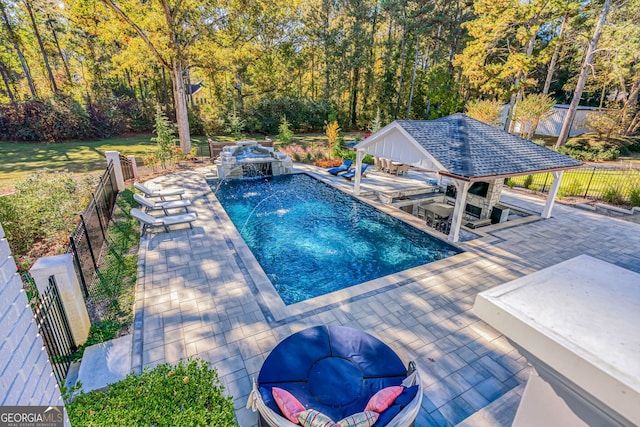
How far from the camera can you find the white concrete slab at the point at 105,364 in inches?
176

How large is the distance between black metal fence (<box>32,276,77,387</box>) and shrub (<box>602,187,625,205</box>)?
63.7ft

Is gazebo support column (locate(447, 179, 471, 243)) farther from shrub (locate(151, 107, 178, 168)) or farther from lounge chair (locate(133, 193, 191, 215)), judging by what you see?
shrub (locate(151, 107, 178, 168))

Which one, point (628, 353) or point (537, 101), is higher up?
point (537, 101)

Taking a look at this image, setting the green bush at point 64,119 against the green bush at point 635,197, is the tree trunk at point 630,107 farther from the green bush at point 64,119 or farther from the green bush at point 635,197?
the green bush at point 64,119

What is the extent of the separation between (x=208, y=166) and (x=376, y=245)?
14.1 meters

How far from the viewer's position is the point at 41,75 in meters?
35.0

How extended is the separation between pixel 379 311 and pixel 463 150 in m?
6.96

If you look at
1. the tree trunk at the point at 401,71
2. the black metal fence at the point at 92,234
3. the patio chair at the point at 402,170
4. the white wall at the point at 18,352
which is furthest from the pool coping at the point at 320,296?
the tree trunk at the point at 401,71

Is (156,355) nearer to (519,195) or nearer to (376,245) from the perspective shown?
(376,245)

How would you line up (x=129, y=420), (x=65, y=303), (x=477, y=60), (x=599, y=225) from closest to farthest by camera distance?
1. (x=129, y=420)
2. (x=65, y=303)
3. (x=599, y=225)
4. (x=477, y=60)

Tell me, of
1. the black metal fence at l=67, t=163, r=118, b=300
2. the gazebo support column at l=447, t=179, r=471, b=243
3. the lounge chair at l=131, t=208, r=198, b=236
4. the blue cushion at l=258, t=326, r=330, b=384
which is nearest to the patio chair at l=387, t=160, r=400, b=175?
the gazebo support column at l=447, t=179, r=471, b=243

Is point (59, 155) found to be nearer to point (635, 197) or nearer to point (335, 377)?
point (335, 377)

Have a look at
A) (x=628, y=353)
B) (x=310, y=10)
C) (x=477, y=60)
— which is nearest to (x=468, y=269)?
(x=628, y=353)

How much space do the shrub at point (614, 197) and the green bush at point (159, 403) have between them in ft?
57.7
